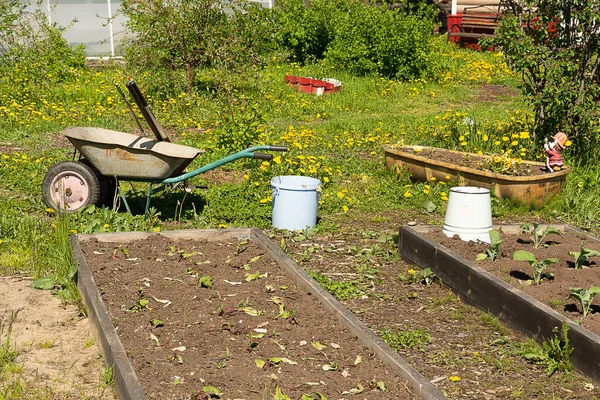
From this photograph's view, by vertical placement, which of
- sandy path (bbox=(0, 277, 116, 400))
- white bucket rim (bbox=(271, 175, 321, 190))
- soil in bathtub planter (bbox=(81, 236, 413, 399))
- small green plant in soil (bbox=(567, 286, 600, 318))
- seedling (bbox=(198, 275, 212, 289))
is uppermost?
white bucket rim (bbox=(271, 175, 321, 190))

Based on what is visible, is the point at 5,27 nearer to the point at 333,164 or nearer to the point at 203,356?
the point at 333,164

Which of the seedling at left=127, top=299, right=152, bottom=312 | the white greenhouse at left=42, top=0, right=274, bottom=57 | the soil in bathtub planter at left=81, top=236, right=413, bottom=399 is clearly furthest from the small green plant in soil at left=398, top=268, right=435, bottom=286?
the white greenhouse at left=42, top=0, right=274, bottom=57

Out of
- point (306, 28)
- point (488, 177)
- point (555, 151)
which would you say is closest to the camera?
point (488, 177)

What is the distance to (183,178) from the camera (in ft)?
23.8

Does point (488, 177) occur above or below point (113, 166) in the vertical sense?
below

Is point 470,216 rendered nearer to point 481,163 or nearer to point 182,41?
point 481,163

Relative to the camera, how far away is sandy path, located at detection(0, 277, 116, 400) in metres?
4.56

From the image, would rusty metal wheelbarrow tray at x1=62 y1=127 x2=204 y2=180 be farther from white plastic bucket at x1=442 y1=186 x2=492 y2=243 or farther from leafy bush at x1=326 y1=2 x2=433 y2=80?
leafy bush at x1=326 y1=2 x2=433 y2=80

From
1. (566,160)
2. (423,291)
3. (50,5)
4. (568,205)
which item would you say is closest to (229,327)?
(423,291)

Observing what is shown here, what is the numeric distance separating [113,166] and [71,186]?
485mm

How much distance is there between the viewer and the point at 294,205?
7348mm

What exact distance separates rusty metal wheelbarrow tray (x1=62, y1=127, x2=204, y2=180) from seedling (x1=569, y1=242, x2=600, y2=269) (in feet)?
10.4

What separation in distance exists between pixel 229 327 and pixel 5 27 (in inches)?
435

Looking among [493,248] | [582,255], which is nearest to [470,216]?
[493,248]
